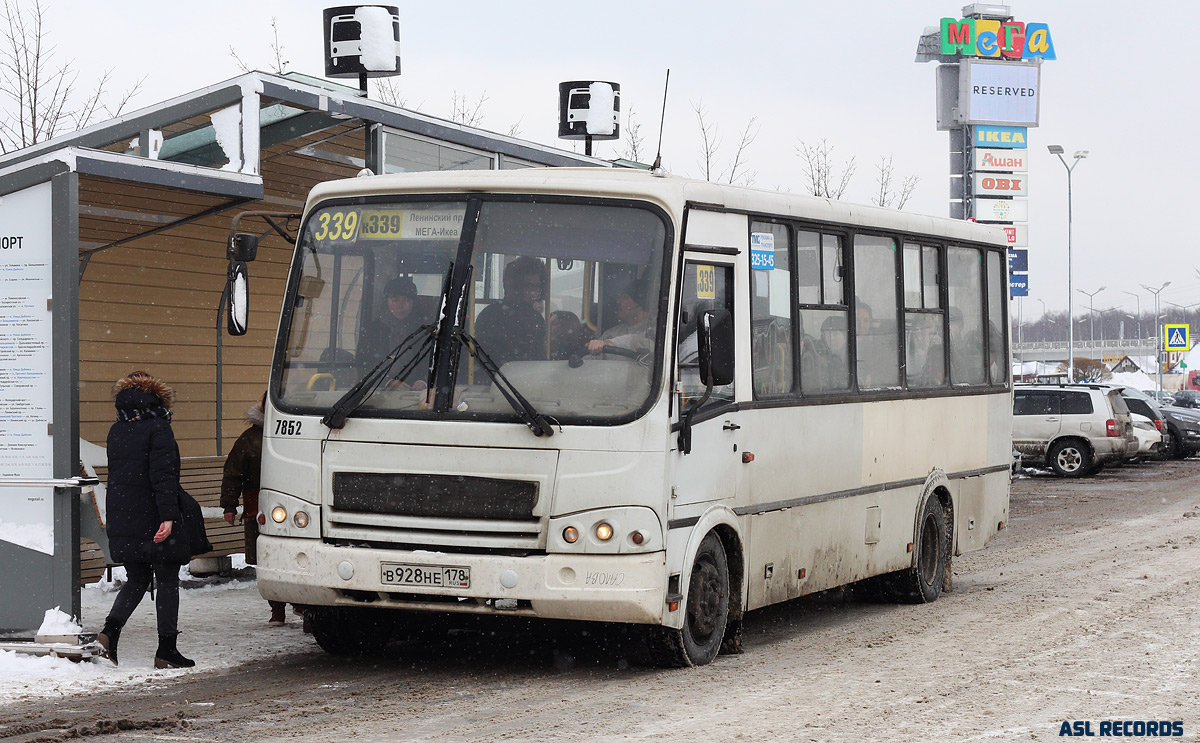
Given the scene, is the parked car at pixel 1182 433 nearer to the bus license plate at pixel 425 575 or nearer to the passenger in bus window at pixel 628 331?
the passenger in bus window at pixel 628 331

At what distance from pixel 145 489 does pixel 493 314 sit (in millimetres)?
2268

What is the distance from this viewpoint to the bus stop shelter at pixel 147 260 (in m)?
9.23

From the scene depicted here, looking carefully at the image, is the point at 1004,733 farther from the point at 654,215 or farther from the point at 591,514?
the point at 654,215

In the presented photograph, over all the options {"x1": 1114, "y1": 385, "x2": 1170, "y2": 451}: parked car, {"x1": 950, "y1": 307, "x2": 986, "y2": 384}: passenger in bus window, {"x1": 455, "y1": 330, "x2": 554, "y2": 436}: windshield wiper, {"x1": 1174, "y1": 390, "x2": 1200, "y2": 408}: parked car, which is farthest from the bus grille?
{"x1": 1174, "y1": 390, "x2": 1200, "y2": 408}: parked car

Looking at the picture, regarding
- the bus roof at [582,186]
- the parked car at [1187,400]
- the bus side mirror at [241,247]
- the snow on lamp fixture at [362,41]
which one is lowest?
the parked car at [1187,400]

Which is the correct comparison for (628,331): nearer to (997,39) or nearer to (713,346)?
(713,346)

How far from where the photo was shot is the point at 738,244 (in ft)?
31.7

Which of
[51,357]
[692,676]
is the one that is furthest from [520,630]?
[51,357]

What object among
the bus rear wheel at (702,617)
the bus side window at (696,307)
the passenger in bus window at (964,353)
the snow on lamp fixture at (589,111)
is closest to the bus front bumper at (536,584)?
the bus rear wheel at (702,617)

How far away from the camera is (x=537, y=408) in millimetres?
8531

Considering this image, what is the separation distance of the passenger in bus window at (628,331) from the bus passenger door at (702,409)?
198 mm

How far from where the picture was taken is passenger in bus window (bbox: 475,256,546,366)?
871 centimetres

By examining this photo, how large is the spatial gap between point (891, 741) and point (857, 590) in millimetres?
5996

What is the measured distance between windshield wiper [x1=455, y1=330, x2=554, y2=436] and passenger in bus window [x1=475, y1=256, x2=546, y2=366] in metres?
0.04
